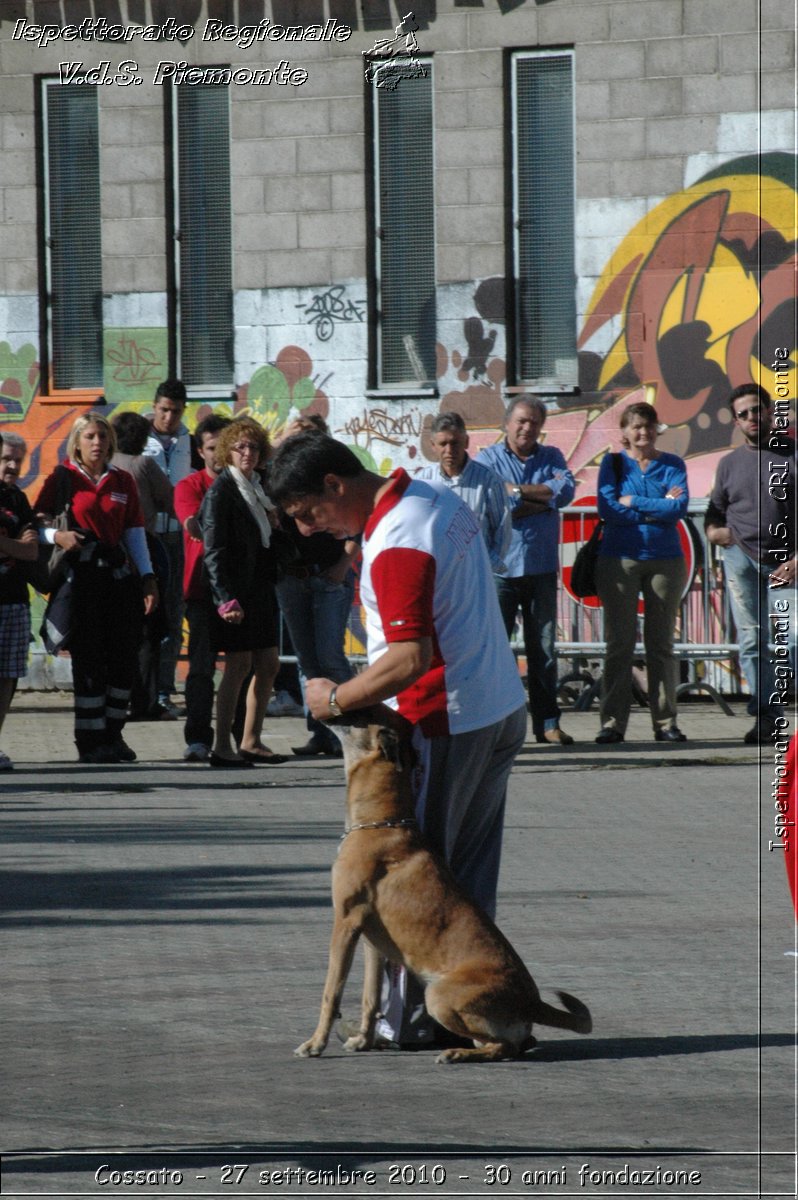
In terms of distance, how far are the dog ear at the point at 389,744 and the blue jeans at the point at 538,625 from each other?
23.0ft

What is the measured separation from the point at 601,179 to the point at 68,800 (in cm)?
853

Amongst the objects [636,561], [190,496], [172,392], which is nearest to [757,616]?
[636,561]

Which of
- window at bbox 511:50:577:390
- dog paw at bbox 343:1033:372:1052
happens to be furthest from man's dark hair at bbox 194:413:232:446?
dog paw at bbox 343:1033:372:1052

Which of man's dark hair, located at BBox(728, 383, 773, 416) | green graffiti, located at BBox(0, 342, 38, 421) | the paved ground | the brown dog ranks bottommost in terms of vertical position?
the paved ground

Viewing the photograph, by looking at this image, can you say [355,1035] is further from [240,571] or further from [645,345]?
[645,345]

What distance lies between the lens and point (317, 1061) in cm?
→ 572

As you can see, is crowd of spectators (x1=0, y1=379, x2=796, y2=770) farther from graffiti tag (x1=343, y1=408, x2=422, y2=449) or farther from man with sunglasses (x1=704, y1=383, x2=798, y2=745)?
graffiti tag (x1=343, y1=408, x2=422, y2=449)

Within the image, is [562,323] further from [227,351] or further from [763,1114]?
[763,1114]

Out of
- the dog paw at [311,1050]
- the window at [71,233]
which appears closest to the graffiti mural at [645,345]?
the window at [71,233]

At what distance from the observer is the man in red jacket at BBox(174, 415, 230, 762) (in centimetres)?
1202

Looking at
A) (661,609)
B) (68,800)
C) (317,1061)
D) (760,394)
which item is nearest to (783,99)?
(760,394)

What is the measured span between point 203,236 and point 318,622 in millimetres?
7391

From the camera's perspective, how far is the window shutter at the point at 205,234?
1794 centimetres

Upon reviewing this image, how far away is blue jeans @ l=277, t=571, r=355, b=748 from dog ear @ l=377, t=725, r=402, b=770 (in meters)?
5.77
